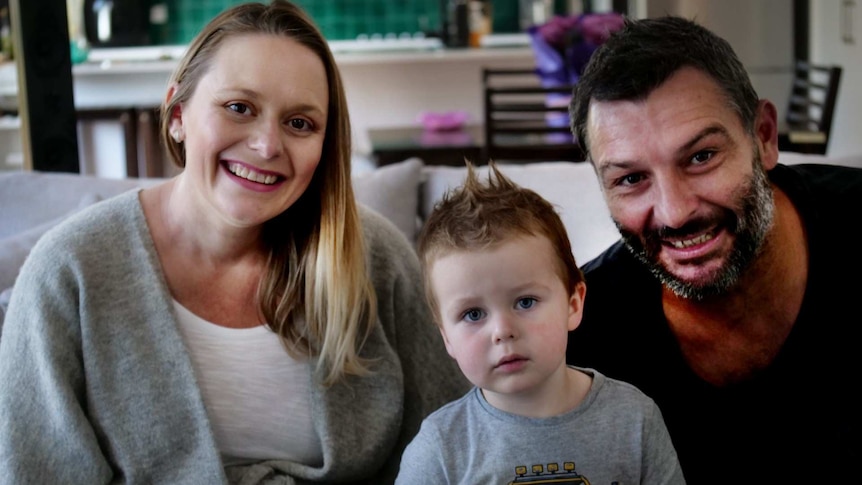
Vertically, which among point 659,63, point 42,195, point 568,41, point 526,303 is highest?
point 659,63

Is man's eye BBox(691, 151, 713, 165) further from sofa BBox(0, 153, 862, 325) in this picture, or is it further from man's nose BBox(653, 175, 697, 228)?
sofa BBox(0, 153, 862, 325)

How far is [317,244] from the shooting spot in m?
1.89

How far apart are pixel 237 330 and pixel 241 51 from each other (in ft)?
1.46

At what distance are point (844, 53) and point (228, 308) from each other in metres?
3.17

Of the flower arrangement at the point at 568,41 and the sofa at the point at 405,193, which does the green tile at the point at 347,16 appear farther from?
the sofa at the point at 405,193

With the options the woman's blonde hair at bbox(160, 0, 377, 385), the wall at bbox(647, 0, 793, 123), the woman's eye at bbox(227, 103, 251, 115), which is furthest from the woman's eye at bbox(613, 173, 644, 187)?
A: the wall at bbox(647, 0, 793, 123)

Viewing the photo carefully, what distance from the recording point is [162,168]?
630 centimetres

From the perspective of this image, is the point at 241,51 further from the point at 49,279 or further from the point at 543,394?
the point at 543,394

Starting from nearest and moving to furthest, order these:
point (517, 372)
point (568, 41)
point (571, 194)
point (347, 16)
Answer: point (517, 372) < point (571, 194) < point (568, 41) < point (347, 16)

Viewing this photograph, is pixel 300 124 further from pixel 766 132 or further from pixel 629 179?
pixel 766 132

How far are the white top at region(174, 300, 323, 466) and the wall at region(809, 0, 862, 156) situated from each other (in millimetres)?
2923

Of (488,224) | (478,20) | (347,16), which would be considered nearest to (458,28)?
(478,20)

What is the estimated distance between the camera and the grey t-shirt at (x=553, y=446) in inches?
57.7

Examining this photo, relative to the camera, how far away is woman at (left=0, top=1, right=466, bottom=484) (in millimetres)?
1777
